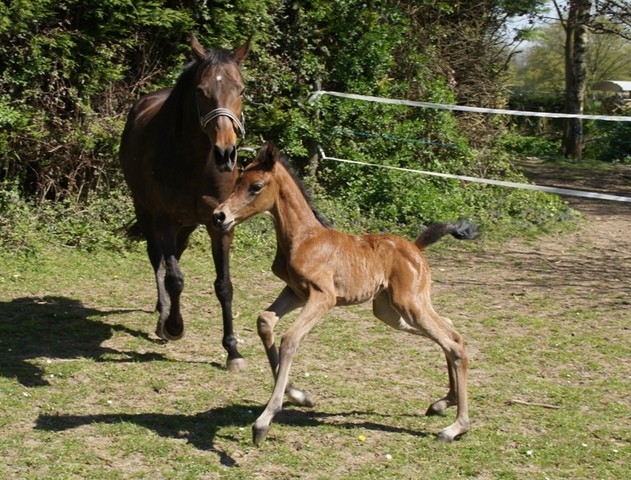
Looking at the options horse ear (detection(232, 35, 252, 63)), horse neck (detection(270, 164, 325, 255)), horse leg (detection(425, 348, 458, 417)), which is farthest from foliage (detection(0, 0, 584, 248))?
horse leg (detection(425, 348, 458, 417))

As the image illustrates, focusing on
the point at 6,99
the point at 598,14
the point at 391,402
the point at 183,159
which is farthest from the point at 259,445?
the point at 598,14

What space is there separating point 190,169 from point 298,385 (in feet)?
6.31

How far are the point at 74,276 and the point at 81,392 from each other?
11.1 feet

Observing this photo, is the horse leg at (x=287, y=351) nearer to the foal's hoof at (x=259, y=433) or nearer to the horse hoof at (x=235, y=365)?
the foal's hoof at (x=259, y=433)

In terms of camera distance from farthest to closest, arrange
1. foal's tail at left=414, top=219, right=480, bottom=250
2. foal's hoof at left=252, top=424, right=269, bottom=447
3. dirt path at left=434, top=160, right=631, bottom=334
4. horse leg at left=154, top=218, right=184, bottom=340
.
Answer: dirt path at left=434, top=160, right=631, bottom=334 → horse leg at left=154, top=218, right=184, bottom=340 → foal's tail at left=414, top=219, right=480, bottom=250 → foal's hoof at left=252, top=424, right=269, bottom=447

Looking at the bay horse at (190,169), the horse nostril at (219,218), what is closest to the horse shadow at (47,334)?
the bay horse at (190,169)

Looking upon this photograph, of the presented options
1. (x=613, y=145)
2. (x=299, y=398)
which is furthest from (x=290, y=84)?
(x=613, y=145)

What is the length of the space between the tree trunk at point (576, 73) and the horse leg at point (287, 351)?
14399 mm

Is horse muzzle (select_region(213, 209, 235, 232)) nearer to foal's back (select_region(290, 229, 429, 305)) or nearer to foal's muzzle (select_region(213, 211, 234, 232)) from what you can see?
foal's muzzle (select_region(213, 211, 234, 232))

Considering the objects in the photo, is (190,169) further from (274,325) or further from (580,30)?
(580,30)

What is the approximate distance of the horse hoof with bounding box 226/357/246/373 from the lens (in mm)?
6320

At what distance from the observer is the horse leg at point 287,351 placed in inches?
185

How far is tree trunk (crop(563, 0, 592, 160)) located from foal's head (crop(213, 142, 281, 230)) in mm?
14197

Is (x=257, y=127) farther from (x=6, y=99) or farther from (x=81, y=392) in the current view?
(x=81, y=392)
